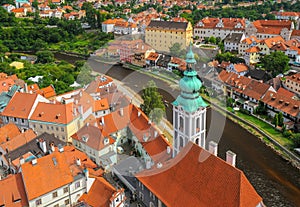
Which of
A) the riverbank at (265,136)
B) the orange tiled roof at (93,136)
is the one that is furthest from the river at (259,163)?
the orange tiled roof at (93,136)

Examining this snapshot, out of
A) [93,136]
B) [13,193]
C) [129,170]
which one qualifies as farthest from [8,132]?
[129,170]

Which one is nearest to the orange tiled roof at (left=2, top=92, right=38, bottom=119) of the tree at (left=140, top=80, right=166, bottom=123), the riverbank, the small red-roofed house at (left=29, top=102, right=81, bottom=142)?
the small red-roofed house at (left=29, top=102, right=81, bottom=142)

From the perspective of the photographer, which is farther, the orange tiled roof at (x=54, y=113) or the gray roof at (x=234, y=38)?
the gray roof at (x=234, y=38)

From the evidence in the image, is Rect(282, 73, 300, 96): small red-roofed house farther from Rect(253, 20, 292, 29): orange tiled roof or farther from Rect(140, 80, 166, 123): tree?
Rect(253, 20, 292, 29): orange tiled roof

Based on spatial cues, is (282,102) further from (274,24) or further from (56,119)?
(274,24)

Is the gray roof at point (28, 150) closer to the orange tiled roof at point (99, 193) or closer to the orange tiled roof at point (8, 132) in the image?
the orange tiled roof at point (8, 132)

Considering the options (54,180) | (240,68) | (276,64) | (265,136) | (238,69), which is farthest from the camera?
(240,68)
